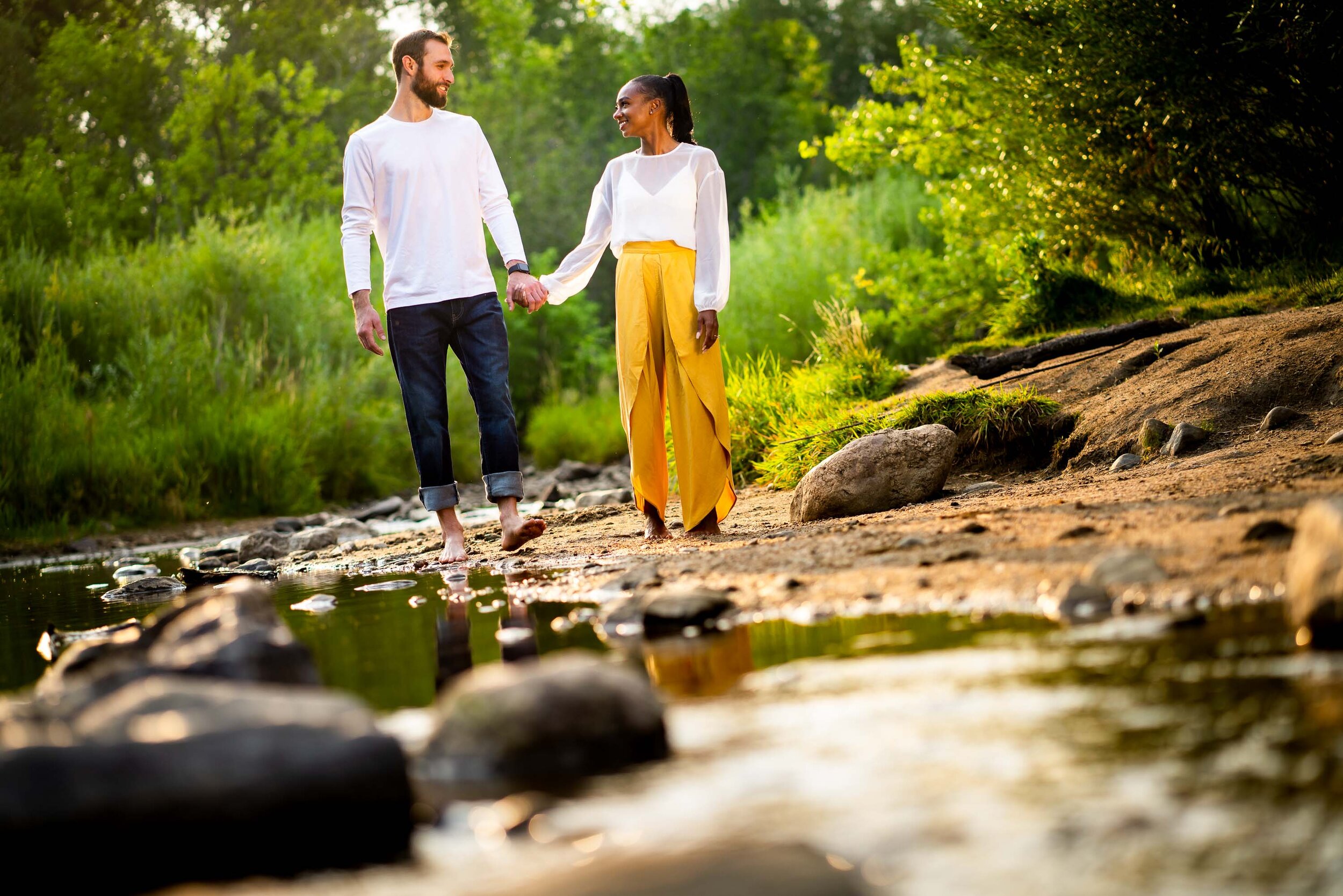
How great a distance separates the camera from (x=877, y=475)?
6.29 metres

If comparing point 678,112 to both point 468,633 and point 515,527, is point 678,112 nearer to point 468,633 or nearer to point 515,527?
point 515,527

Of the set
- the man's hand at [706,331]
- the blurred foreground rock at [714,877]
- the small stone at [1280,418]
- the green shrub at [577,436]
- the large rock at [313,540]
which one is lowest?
the green shrub at [577,436]

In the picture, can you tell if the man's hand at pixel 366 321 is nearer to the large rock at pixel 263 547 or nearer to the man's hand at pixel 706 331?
the man's hand at pixel 706 331

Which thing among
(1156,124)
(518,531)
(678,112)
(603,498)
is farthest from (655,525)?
(1156,124)

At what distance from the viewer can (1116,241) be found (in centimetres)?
1048

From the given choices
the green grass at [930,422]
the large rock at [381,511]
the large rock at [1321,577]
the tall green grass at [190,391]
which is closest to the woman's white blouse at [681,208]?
the green grass at [930,422]

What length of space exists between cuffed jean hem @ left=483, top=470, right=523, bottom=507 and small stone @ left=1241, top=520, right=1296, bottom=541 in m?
3.52

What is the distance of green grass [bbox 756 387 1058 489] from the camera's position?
707cm

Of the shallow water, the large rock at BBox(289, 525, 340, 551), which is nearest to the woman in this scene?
the shallow water

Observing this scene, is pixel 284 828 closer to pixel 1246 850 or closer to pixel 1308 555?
pixel 1246 850

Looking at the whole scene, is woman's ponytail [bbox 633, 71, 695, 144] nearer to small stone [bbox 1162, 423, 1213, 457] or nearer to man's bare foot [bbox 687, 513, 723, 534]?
man's bare foot [bbox 687, 513, 723, 534]

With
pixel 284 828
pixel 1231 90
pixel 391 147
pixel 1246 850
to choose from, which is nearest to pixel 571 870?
pixel 284 828

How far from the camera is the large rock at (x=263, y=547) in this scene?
8227 millimetres

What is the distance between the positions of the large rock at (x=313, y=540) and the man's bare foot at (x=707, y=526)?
11.2 ft
